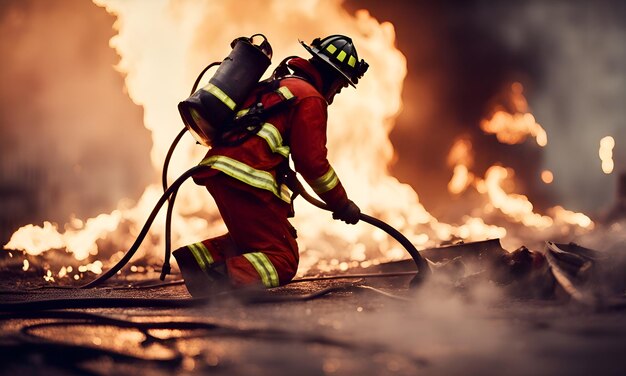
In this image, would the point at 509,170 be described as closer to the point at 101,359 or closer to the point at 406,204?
the point at 406,204

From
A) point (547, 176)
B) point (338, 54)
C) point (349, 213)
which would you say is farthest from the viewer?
point (547, 176)

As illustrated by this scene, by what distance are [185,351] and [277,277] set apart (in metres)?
1.57

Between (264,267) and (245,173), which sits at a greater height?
(245,173)

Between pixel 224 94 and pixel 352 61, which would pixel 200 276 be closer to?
pixel 224 94

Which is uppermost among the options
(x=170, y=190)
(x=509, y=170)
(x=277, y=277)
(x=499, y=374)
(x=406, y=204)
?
(x=509, y=170)

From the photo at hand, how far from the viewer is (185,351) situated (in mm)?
2393

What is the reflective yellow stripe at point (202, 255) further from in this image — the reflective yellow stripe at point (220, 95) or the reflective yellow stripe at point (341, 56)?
the reflective yellow stripe at point (341, 56)

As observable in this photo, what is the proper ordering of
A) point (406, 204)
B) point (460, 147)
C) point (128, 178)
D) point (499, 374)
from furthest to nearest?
point (460, 147)
point (128, 178)
point (406, 204)
point (499, 374)

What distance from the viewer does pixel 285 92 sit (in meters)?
4.01

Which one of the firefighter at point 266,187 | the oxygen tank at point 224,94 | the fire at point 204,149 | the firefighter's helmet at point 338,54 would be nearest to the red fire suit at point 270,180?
the firefighter at point 266,187

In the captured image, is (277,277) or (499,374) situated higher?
(277,277)

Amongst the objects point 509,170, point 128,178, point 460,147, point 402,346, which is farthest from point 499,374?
point 509,170

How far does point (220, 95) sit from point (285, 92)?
0.43m

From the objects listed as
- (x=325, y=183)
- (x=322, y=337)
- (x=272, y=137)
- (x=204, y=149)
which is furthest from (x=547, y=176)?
(x=322, y=337)
